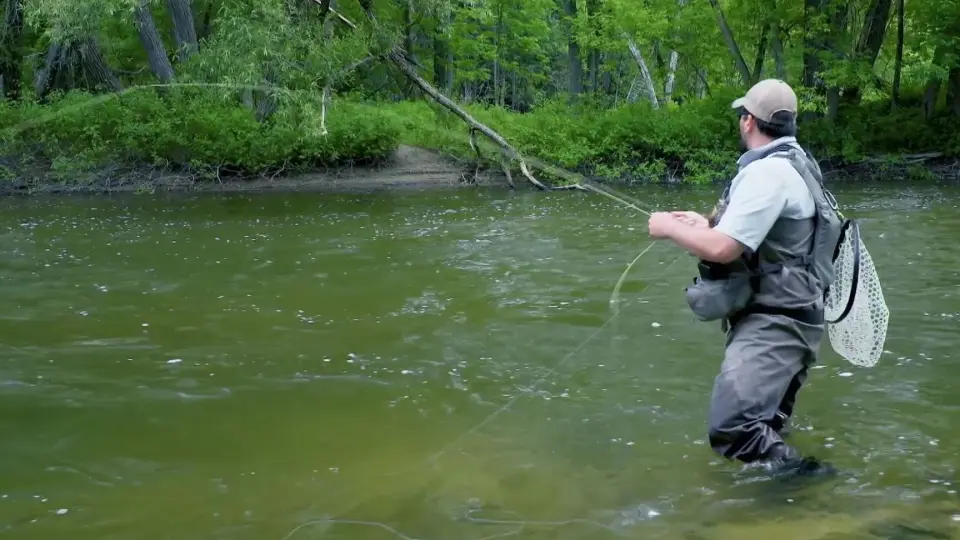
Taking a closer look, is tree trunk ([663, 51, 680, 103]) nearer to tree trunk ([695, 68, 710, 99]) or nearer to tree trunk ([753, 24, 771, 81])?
tree trunk ([695, 68, 710, 99])

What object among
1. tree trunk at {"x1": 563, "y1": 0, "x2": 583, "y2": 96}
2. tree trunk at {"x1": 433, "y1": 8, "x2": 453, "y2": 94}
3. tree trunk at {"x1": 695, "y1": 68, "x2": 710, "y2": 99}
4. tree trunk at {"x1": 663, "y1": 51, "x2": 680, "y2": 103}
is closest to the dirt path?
tree trunk at {"x1": 695, "y1": 68, "x2": 710, "y2": 99}

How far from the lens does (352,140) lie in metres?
25.5

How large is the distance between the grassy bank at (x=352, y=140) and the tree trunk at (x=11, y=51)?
2114 millimetres

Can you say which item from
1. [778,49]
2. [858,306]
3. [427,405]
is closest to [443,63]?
[778,49]

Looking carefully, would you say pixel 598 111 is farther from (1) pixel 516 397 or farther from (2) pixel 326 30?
(1) pixel 516 397

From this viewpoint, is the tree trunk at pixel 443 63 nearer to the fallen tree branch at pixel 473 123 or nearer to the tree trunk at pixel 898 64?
the tree trunk at pixel 898 64

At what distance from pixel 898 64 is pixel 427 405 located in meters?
21.7

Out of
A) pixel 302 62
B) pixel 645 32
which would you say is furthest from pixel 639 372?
pixel 645 32

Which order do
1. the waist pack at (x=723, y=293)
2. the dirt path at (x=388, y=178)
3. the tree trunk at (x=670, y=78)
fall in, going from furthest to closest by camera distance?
the tree trunk at (x=670, y=78) → the dirt path at (x=388, y=178) → the waist pack at (x=723, y=293)

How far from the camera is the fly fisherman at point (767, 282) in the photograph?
4496 millimetres

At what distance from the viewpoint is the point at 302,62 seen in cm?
1159

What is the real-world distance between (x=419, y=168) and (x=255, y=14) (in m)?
14.1

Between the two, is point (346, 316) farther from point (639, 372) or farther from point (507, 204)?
point (507, 204)

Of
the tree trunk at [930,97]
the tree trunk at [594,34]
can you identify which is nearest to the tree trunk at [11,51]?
the tree trunk at [594,34]
